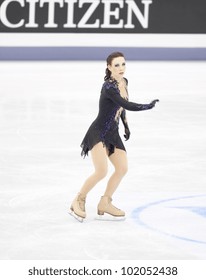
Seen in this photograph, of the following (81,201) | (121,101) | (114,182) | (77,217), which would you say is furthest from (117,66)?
(77,217)

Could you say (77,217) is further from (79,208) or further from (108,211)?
(108,211)

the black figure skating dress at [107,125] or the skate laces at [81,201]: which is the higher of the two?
the black figure skating dress at [107,125]

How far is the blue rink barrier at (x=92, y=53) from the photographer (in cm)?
1869

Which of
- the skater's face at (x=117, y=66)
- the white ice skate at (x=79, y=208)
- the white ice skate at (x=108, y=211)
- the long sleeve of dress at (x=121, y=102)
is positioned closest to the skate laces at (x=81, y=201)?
the white ice skate at (x=79, y=208)

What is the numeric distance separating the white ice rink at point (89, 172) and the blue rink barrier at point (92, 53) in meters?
2.82

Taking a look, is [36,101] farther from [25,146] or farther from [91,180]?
[91,180]

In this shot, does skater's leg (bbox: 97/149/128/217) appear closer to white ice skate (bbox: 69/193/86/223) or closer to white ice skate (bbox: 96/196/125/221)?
white ice skate (bbox: 96/196/125/221)

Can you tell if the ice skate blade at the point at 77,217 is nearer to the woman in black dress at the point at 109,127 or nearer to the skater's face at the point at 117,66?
the woman in black dress at the point at 109,127

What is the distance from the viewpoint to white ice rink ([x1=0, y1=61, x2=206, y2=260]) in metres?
6.70

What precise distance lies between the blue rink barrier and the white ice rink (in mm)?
2821

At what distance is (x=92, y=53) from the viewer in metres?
19.1

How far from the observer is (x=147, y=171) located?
9.12 m

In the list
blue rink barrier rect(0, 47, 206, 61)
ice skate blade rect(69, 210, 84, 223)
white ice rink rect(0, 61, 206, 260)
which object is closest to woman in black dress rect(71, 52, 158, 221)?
ice skate blade rect(69, 210, 84, 223)

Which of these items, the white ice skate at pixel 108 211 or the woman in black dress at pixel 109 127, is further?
the white ice skate at pixel 108 211
